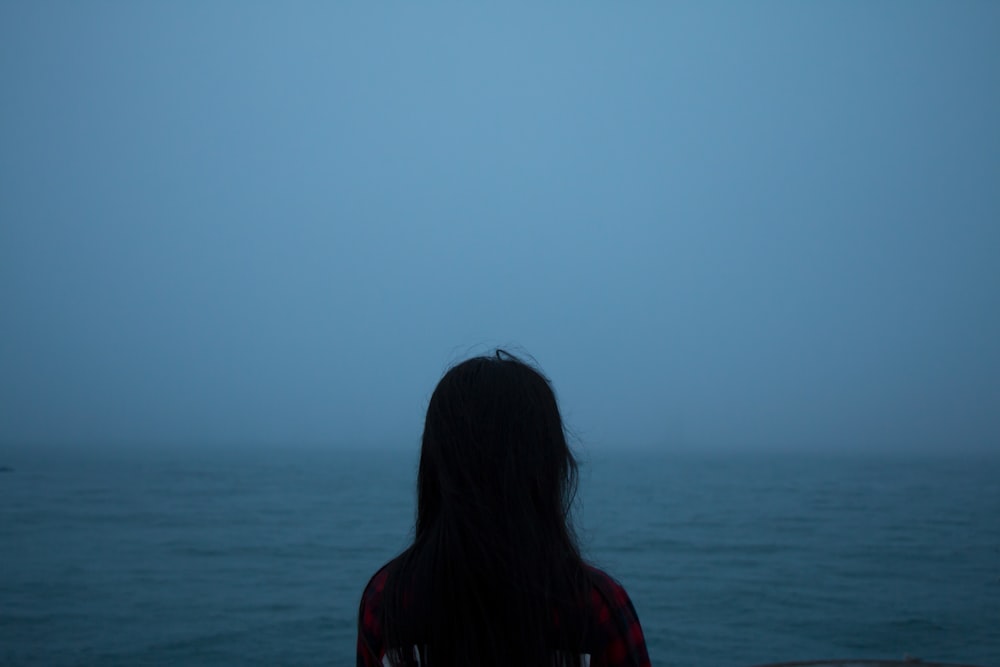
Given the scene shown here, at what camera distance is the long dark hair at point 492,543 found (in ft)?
4.25

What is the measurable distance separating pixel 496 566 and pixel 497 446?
0.21 m

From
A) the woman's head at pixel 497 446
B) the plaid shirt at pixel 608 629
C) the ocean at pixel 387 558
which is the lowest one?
the ocean at pixel 387 558

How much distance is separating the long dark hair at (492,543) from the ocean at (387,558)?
0.18 metres

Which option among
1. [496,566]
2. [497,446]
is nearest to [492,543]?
[496,566]

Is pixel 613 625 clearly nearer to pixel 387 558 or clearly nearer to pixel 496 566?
pixel 496 566

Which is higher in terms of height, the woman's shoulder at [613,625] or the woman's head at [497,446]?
the woman's head at [497,446]

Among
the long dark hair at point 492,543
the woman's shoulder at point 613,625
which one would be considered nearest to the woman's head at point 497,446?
the long dark hair at point 492,543

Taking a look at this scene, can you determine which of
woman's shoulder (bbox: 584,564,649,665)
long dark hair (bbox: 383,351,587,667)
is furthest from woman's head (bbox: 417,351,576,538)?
woman's shoulder (bbox: 584,564,649,665)

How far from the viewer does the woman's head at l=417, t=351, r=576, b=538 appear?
1348 millimetres

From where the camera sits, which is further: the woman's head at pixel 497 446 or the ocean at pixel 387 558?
the ocean at pixel 387 558

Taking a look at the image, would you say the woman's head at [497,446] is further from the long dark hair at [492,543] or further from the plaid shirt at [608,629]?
the plaid shirt at [608,629]

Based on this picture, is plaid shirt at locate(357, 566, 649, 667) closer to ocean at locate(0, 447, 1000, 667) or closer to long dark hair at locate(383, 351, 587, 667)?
long dark hair at locate(383, 351, 587, 667)

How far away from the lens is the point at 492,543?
1313mm

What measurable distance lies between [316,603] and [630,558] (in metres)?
11.2
